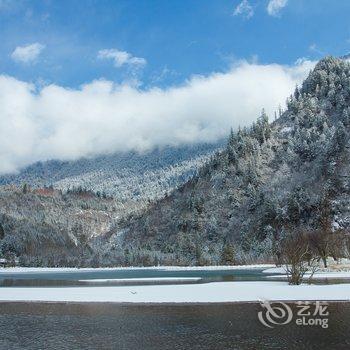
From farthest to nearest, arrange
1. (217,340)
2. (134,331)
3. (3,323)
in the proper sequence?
(3,323)
(134,331)
(217,340)

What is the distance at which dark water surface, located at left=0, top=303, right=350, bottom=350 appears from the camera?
95.1 feet

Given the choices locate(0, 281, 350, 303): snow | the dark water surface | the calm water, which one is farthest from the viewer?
the calm water

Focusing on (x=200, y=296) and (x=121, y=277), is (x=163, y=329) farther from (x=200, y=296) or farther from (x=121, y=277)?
(x=121, y=277)

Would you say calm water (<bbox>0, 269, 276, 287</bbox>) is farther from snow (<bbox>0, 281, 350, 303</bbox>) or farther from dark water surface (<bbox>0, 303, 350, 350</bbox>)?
dark water surface (<bbox>0, 303, 350, 350</bbox>)

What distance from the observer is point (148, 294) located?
203 feet

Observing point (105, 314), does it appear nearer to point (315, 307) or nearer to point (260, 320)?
point (260, 320)

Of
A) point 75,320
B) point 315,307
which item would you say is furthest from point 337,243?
point 75,320

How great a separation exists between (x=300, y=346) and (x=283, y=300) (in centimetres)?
2068

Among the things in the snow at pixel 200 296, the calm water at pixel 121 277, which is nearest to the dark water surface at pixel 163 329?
the snow at pixel 200 296

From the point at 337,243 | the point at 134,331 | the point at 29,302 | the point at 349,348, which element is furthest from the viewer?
the point at 337,243

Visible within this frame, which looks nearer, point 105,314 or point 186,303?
point 105,314

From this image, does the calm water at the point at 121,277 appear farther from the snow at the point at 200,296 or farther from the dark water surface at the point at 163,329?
the dark water surface at the point at 163,329

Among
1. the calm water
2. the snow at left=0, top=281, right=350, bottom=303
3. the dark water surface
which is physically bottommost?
the calm water

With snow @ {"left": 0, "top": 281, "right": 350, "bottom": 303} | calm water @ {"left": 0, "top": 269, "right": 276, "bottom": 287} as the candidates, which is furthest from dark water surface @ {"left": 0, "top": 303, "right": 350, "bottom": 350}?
calm water @ {"left": 0, "top": 269, "right": 276, "bottom": 287}
